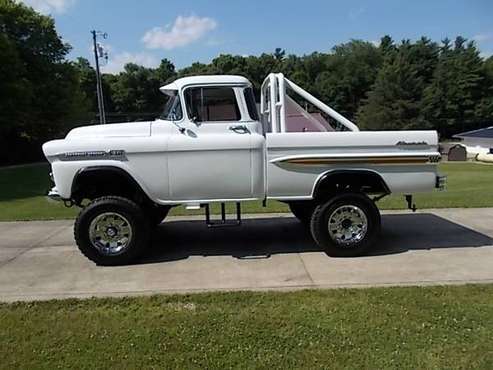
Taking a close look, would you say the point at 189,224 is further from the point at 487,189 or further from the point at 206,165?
the point at 487,189

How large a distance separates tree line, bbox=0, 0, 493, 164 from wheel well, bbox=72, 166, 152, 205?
6.21 metres

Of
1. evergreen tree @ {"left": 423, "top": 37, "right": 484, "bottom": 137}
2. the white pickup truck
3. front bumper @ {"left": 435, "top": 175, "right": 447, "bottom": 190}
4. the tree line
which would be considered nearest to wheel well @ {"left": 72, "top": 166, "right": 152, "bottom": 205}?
the white pickup truck

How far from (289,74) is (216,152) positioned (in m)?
89.4

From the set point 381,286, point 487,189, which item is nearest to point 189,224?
point 381,286

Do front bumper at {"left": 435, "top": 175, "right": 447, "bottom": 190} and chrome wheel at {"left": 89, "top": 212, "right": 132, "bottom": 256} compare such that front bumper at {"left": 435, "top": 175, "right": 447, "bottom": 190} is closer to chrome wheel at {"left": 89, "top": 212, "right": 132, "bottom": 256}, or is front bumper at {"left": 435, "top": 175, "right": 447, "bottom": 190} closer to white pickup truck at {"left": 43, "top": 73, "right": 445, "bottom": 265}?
white pickup truck at {"left": 43, "top": 73, "right": 445, "bottom": 265}

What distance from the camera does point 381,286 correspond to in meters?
5.39

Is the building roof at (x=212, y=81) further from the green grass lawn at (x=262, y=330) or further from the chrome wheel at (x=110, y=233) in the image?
the green grass lawn at (x=262, y=330)

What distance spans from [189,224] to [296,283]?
3.84 m

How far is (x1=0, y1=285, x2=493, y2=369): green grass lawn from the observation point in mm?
3855

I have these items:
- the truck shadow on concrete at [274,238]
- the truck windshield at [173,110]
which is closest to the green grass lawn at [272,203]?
the truck shadow on concrete at [274,238]

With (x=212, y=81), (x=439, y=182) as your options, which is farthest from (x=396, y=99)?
(x=212, y=81)

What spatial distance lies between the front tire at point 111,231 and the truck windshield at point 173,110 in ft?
3.94

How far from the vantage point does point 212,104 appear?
6738 mm

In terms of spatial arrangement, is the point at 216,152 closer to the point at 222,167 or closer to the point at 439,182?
the point at 222,167
